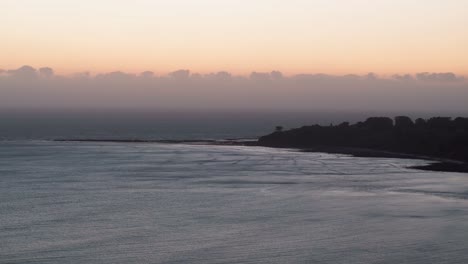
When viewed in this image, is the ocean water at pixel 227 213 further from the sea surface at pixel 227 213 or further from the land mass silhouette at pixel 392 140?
the land mass silhouette at pixel 392 140

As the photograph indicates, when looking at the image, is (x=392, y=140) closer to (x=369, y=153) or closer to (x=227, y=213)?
(x=369, y=153)

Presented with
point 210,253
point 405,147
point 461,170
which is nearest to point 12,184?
point 210,253

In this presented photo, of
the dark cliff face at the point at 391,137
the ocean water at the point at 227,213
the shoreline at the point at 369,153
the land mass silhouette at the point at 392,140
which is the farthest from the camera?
the dark cliff face at the point at 391,137

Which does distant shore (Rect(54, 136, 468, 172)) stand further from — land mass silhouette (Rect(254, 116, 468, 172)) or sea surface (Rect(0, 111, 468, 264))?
sea surface (Rect(0, 111, 468, 264))

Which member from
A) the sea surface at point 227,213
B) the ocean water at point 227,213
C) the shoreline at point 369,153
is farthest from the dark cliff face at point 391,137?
the ocean water at point 227,213

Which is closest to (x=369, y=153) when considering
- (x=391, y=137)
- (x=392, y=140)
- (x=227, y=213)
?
(x=392, y=140)

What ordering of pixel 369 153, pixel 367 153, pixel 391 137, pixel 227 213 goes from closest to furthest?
pixel 227 213, pixel 369 153, pixel 367 153, pixel 391 137

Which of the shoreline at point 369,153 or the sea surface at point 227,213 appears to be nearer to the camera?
the sea surface at point 227,213

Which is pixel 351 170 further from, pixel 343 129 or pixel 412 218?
pixel 343 129
